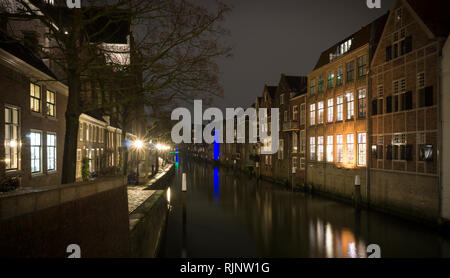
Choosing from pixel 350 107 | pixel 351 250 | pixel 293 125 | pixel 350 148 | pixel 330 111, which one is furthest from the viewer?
pixel 293 125

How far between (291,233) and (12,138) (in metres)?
15.7

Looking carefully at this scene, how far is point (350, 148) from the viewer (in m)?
27.8

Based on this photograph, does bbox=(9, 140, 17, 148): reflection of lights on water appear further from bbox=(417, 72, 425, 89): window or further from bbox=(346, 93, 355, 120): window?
bbox=(346, 93, 355, 120): window

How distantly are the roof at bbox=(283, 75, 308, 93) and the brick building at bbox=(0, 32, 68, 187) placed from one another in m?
29.8

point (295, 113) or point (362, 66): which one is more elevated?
point (362, 66)

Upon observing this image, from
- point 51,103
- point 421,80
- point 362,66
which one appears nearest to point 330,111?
point 362,66

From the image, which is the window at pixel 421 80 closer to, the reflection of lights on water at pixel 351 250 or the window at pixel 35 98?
the reflection of lights on water at pixel 351 250

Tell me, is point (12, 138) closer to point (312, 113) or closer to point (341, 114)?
point (341, 114)

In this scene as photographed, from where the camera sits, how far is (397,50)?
72.2 ft

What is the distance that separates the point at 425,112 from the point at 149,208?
16.6 meters

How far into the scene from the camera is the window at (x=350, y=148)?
89.5 feet

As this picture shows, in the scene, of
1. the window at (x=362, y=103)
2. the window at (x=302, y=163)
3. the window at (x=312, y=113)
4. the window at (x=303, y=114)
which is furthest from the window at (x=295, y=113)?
the window at (x=362, y=103)
